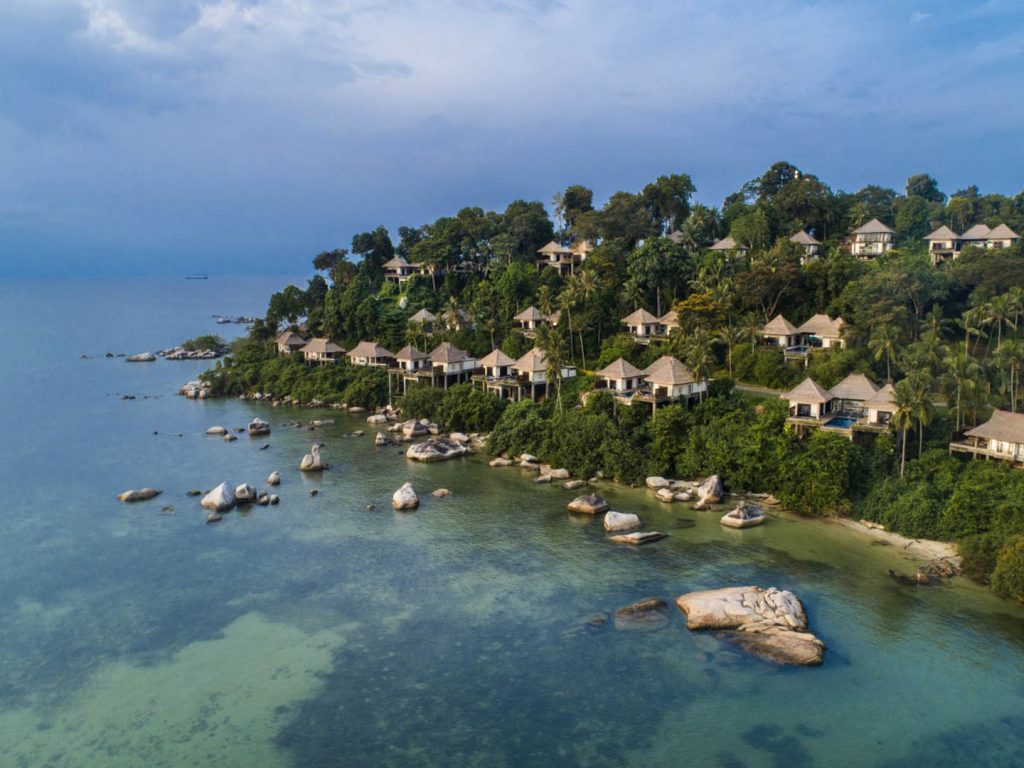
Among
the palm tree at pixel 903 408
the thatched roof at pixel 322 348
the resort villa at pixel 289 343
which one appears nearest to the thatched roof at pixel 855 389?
the palm tree at pixel 903 408

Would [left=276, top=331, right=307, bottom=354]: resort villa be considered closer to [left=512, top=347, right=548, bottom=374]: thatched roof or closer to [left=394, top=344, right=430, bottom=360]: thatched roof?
[left=394, top=344, right=430, bottom=360]: thatched roof

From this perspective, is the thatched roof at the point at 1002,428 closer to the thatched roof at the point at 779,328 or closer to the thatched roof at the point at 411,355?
the thatched roof at the point at 779,328

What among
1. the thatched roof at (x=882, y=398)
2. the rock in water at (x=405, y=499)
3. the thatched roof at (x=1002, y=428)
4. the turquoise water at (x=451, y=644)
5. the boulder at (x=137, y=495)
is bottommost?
the turquoise water at (x=451, y=644)

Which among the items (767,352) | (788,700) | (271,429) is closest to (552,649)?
(788,700)

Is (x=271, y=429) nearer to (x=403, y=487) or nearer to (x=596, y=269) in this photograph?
Answer: (x=403, y=487)

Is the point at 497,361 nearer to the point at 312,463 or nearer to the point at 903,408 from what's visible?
the point at 312,463

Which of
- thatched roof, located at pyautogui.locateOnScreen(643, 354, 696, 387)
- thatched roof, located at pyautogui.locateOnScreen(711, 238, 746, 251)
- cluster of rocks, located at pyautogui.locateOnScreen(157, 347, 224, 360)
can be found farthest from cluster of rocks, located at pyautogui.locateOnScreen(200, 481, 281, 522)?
cluster of rocks, located at pyautogui.locateOnScreen(157, 347, 224, 360)

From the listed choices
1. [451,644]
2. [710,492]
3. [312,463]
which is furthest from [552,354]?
[451,644]
